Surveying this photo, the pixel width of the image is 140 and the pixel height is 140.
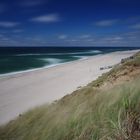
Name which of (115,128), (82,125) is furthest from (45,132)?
(115,128)

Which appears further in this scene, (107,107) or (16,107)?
(16,107)

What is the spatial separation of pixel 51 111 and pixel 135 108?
2.15m

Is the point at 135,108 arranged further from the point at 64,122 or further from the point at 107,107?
the point at 64,122

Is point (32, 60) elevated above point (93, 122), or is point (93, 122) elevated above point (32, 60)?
point (93, 122)

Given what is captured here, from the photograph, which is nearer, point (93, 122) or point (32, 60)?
point (93, 122)

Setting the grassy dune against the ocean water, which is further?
the ocean water

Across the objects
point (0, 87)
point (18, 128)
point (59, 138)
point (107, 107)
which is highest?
point (107, 107)

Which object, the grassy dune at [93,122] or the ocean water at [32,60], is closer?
the grassy dune at [93,122]

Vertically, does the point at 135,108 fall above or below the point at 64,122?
above

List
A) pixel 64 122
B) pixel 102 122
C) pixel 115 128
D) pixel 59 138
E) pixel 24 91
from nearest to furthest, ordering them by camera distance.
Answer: pixel 115 128, pixel 102 122, pixel 59 138, pixel 64 122, pixel 24 91

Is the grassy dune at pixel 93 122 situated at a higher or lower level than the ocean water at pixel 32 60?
higher

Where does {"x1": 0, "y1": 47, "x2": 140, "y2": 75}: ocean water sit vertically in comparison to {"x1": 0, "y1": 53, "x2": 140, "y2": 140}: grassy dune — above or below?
below

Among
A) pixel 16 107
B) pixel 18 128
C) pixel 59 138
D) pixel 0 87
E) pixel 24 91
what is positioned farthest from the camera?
pixel 0 87

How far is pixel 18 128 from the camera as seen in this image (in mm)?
4656
